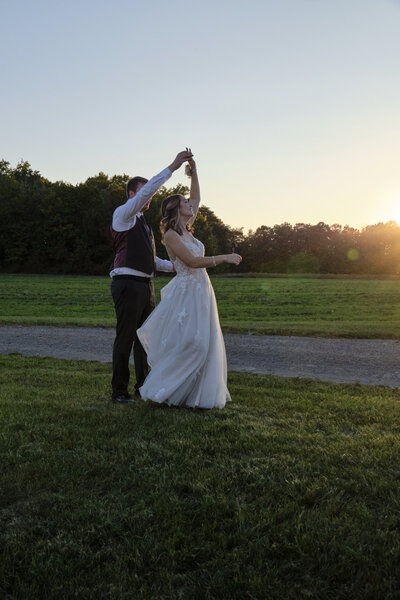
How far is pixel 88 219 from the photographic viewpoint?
6581 cm

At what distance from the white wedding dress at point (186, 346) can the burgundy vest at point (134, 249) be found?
359 mm

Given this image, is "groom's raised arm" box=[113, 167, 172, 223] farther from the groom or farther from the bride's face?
the bride's face

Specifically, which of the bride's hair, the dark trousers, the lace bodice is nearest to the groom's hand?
the bride's hair

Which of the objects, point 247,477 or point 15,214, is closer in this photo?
point 247,477

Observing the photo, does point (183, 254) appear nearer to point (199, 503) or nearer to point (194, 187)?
point (194, 187)

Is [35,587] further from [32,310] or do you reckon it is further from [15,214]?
[15,214]

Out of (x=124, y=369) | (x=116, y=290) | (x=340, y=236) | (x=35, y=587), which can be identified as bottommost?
(x=35, y=587)

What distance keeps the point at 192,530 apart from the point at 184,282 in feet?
10.5

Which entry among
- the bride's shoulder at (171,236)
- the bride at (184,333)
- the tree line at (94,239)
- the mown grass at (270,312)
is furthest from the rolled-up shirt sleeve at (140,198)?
the tree line at (94,239)

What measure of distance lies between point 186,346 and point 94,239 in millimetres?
62104

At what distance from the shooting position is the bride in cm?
537

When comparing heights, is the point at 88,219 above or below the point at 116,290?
above

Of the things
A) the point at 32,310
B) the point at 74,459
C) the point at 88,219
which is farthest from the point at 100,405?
the point at 88,219

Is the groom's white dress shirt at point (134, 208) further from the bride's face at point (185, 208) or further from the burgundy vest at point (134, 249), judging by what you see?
the bride's face at point (185, 208)
